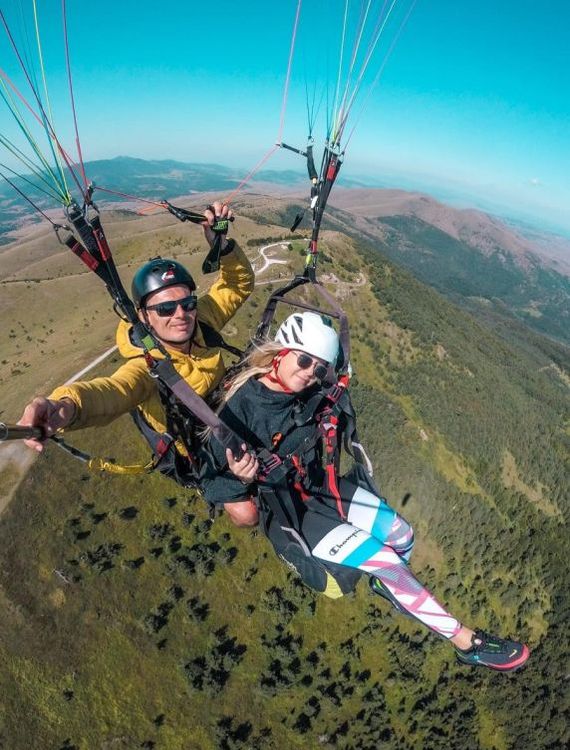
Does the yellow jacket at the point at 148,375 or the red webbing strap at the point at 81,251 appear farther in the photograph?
the red webbing strap at the point at 81,251

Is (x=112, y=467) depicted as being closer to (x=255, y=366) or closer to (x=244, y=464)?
(x=244, y=464)

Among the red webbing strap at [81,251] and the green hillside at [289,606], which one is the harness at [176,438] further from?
the green hillside at [289,606]

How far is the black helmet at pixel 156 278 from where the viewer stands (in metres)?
6.11

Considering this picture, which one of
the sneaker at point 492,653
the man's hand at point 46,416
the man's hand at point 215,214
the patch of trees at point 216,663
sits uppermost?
the man's hand at point 215,214

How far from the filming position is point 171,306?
6.02 meters

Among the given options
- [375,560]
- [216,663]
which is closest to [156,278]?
[375,560]

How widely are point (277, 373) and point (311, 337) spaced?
2.45 feet

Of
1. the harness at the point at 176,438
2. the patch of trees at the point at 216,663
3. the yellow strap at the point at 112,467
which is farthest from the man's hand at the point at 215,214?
the patch of trees at the point at 216,663

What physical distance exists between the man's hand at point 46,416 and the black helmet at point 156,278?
2688 millimetres

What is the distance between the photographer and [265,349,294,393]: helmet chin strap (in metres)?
6.14

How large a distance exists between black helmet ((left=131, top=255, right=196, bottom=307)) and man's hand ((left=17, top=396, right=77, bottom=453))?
2688mm

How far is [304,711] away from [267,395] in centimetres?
4233

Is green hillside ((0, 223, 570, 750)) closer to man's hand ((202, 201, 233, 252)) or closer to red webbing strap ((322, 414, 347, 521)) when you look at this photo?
red webbing strap ((322, 414, 347, 521))

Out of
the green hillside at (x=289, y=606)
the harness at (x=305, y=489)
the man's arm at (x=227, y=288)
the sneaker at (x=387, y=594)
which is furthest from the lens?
the green hillside at (x=289, y=606)
